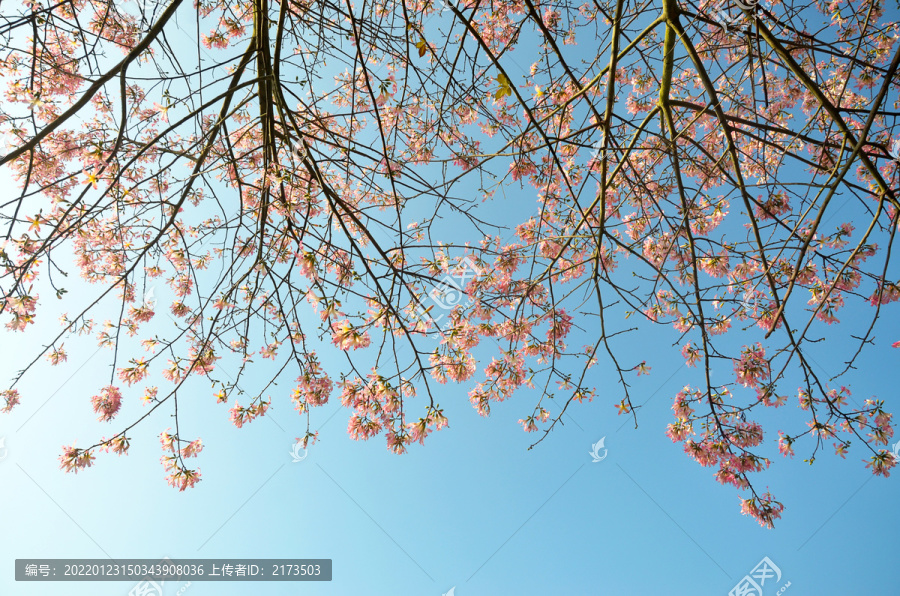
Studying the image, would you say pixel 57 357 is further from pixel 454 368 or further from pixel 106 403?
pixel 454 368

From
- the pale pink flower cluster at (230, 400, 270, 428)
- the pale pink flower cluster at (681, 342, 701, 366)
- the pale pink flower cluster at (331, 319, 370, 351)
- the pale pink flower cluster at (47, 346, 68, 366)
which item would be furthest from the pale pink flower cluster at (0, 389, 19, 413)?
the pale pink flower cluster at (681, 342, 701, 366)

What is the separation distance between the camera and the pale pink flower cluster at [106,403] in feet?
7.91

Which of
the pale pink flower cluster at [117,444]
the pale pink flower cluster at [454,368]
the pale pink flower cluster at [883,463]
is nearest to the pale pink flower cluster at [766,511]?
the pale pink flower cluster at [883,463]

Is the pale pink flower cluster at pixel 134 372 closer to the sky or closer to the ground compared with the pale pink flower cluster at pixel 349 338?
closer to the sky

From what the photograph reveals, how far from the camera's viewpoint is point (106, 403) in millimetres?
2422

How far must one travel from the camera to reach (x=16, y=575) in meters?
4.62

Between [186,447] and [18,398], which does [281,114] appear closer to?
[186,447]

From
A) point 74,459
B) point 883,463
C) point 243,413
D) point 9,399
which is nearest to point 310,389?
point 243,413

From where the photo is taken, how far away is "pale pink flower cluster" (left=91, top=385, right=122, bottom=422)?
241 cm

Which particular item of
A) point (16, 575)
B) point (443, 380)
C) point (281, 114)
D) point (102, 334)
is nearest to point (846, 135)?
point (443, 380)

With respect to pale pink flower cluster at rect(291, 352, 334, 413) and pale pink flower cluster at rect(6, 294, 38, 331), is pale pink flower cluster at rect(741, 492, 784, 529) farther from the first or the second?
pale pink flower cluster at rect(6, 294, 38, 331)

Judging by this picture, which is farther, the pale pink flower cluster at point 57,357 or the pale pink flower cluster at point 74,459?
the pale pink flower cluster at point 57,357

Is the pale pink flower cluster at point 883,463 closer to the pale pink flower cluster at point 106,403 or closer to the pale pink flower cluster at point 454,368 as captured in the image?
the pale pink flower cluster at point 454,368

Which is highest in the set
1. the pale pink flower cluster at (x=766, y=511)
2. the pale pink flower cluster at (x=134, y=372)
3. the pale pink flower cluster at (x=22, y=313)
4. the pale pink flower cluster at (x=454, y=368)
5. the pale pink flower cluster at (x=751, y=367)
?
the pale pink flower cluster at (x=22, y=313)
